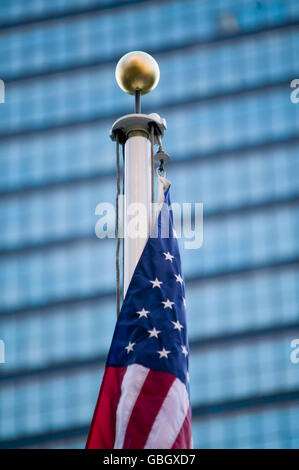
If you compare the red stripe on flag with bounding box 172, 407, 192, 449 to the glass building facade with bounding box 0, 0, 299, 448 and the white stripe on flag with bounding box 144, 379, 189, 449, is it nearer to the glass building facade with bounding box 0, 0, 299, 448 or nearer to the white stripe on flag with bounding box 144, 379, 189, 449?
the white stripe on flag with bounding box 144, 379, 189, 449

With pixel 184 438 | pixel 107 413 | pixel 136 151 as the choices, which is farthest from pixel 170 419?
pixel 136 151

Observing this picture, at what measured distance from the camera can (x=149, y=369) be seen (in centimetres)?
614

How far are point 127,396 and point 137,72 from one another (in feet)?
8.41

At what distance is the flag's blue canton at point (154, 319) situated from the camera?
20.4 ft

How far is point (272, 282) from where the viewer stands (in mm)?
54312

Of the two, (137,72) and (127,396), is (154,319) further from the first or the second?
(137,72)

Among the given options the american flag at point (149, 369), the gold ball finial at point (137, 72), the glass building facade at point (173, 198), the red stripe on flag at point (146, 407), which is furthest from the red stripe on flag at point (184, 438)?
the glass building facade at point (173, 198)

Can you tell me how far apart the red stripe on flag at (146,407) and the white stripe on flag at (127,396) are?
1.0 inches

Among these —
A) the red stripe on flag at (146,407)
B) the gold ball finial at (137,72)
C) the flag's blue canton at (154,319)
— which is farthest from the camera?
the gold ball finial at (137,72)

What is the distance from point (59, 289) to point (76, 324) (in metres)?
3.18

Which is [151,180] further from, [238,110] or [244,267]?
[238,110]

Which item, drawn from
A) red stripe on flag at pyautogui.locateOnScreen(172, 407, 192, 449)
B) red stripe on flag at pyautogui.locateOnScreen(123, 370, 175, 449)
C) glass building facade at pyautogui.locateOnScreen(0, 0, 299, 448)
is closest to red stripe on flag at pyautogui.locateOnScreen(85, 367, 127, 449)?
red stripe on flag at pyautogui.locateOnScreen(123, 370, 175, 449)

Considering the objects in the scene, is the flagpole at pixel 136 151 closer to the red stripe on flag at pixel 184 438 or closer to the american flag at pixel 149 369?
the american flag at pixel 149 369

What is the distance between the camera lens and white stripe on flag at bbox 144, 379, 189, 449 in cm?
592
